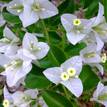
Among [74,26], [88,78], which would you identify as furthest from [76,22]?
[88,78]

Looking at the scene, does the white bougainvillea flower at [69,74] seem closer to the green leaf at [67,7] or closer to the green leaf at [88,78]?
the green leaf at [88,78]

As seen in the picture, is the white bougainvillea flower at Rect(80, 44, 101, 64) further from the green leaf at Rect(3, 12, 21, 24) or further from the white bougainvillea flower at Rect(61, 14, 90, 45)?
the green leaf at Rect(3, 12, 21, 24)

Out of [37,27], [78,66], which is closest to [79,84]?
[78,66]

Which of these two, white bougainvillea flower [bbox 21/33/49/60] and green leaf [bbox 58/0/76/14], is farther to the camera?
green leaf [bbox 58/0/76/14]

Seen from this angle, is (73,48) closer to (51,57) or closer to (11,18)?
(51,57)

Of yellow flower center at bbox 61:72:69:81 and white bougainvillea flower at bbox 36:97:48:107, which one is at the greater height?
yellow flower center at bbox 61:72:69:81

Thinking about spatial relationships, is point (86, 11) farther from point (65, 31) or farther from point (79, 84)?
point (79, 84)

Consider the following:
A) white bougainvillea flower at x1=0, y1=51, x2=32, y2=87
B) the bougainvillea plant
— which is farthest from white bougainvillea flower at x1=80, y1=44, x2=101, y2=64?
white bougainvillea flower at x1=0, y1=51, x2=32, y2=87
